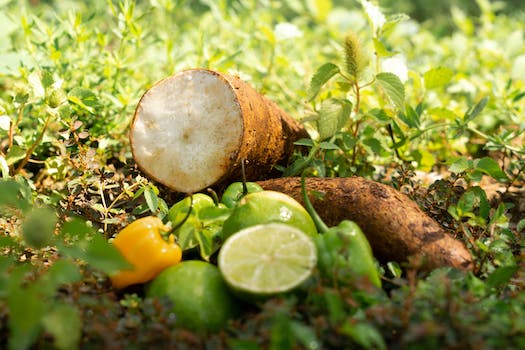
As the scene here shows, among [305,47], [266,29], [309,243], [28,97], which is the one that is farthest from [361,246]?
[305,47]

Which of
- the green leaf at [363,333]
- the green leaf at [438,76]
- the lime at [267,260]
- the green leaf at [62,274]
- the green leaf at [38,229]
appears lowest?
the lime at [267,260]

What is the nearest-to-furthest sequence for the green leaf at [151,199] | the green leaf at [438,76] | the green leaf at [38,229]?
the green leaf at [38,229], the green leaf at [151,199], the green leaf at [438,76]

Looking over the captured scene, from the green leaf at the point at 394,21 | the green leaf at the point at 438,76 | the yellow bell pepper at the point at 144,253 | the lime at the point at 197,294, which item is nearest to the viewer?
the lime at the point at 197,294

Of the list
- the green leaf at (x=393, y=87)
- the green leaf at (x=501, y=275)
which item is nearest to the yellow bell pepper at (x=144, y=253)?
the green leaf at (x=501, y=275)

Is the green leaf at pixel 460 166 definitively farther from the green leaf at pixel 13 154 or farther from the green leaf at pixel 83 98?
the green leaf at pixel 13 154

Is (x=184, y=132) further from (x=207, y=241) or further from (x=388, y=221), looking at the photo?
(x=388, y=221)

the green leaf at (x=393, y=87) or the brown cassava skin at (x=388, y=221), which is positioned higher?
the green leaf at (x=393, y=87)
